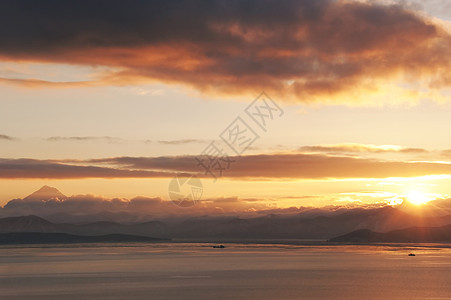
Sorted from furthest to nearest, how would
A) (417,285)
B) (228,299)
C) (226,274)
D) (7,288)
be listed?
(226,274)
(417,285)
(7,288)
(228,299)

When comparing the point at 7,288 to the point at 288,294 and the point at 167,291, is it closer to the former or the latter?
the point at 167,291

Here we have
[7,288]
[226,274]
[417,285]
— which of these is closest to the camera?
[7,288]

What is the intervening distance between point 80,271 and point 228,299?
177 ft

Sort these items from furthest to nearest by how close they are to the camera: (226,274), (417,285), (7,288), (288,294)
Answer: (226,274)
(417,285)
(7,288)
(288,294)

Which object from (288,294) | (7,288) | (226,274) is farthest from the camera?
(226,274)

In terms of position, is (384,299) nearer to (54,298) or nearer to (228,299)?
(228,299)

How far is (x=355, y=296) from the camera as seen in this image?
8619cm

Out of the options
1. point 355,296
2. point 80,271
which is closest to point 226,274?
point 80,271

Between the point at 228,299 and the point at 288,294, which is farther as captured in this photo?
the point at 288,294

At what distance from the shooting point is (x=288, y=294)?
87.4 m

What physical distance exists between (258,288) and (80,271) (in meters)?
46.2

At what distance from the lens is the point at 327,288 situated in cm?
9681

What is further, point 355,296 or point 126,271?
point 126,271

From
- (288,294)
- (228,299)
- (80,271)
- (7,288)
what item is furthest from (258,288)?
(80,271)
